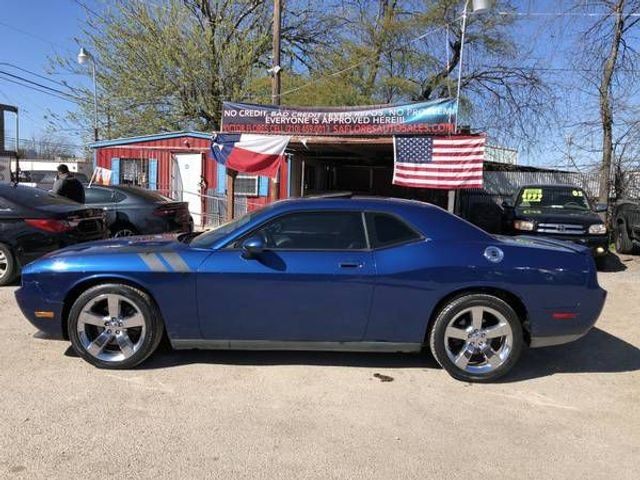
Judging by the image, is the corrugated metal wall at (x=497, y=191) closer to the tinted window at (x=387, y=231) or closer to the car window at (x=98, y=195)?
the car window at (x=98, y=195)

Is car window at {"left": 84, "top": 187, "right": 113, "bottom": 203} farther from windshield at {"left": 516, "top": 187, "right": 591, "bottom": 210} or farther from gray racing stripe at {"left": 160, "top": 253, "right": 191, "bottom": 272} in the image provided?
windshield at {"left": 516, "top": 187, "right": 591, "bottom": 210}

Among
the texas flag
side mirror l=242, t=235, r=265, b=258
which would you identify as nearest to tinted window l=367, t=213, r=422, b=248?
side mirror l=242, t=235, r=265, b=258

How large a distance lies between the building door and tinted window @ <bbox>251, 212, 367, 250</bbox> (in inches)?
509

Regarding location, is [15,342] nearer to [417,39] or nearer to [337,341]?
[337,341]

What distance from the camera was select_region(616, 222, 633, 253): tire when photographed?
11.7m

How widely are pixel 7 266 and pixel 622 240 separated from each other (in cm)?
1137

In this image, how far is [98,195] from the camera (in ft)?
35.3

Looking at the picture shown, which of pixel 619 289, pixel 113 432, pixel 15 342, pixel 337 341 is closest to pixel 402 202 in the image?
pixel 337 341

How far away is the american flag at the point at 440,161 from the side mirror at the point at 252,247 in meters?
6.04

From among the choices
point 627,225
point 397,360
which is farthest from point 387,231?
point 627,225

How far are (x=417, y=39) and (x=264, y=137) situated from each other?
1316 centimetres

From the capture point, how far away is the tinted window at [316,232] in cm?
452

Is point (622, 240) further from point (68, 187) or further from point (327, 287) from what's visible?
point (68, 187)

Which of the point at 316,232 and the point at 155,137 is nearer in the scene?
the point at 316,232
